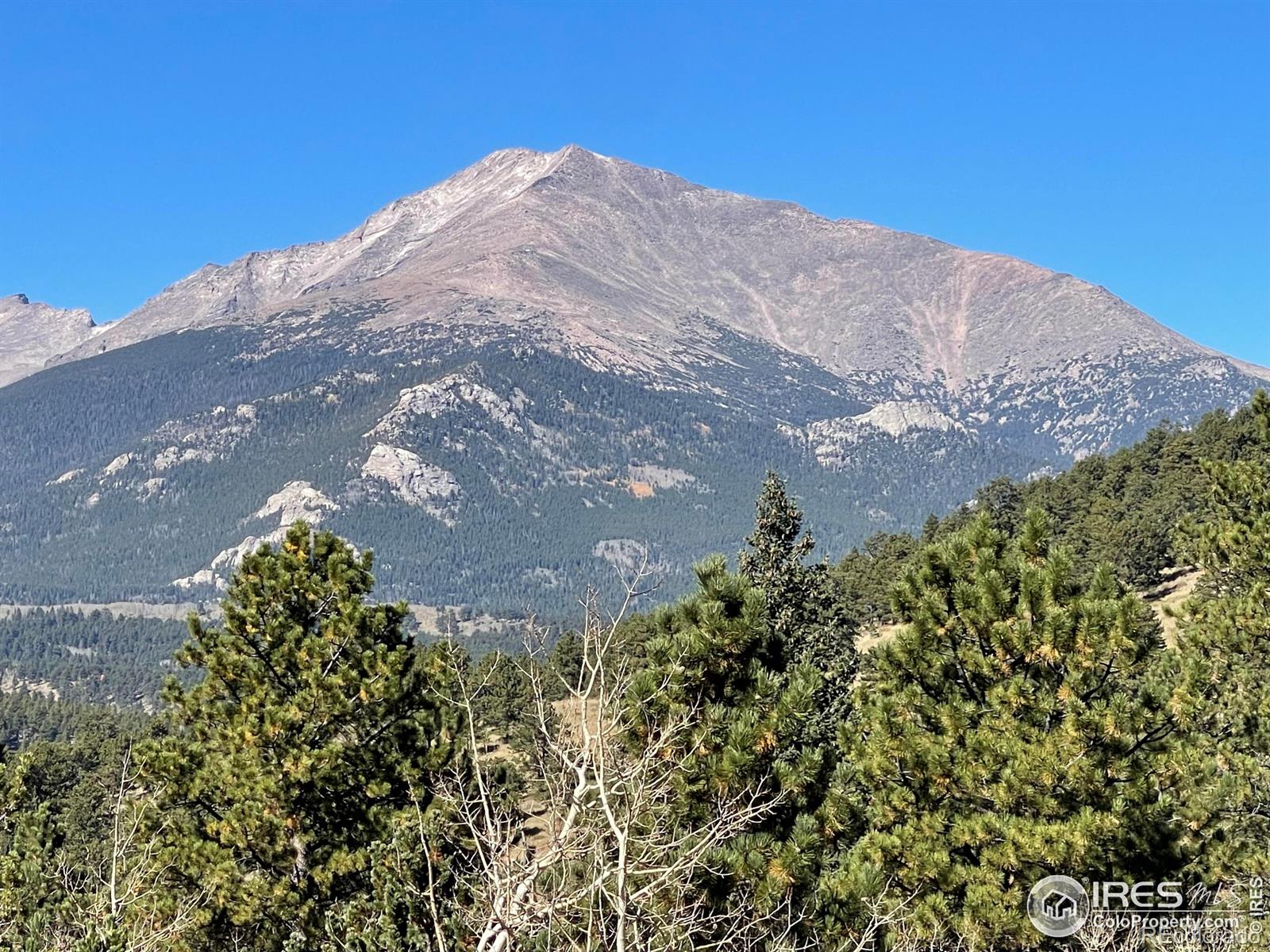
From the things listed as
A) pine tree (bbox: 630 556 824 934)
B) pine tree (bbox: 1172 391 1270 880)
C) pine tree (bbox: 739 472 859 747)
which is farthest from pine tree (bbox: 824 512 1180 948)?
pine tree (bbox: 739 472 859 747)

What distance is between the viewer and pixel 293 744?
58.0ft

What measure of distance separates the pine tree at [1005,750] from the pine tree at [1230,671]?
1.13m

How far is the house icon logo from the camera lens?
505 inches

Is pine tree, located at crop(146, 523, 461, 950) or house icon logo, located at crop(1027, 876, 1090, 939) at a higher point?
pine tree, located at crop(146, 523, 461, 950)

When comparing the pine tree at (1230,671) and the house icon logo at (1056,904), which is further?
the pine tree at (1230,671)

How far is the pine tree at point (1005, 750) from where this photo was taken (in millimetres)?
12922

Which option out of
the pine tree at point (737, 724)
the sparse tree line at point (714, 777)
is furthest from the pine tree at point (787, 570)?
the pine tree at point (737, 724)

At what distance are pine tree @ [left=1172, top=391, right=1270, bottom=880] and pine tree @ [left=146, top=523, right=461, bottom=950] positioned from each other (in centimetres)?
1260

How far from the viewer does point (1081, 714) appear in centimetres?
1299

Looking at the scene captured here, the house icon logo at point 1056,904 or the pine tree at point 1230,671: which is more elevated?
the pine tree at point 1230,671

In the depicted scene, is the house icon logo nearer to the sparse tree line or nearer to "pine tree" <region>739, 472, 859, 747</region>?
the sparse tree line

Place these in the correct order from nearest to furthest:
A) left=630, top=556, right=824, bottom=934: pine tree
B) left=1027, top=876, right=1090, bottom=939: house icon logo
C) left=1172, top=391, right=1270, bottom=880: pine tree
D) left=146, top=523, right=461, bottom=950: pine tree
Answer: left=1027, top=876, right=1090, bottom=939: house icon logo → left=630, top=556, right=824, bottom=934: pine tree → left=1172, top=391, right=1270, bottom=880: pine tree → left=146, top=523, right=461, bottom=950: pine tree

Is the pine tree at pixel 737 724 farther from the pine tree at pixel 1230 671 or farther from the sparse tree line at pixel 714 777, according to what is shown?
the pine tree at pixel 1230 671

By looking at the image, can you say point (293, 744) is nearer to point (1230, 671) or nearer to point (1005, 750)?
point (1005, 750)
